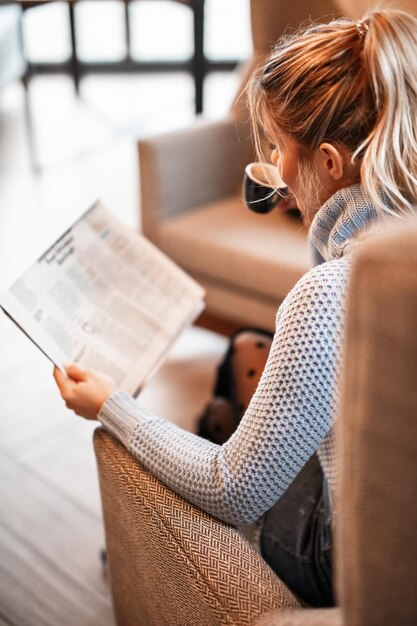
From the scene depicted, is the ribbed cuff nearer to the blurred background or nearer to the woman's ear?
the woman's ear

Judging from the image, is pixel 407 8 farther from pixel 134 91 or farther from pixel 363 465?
pixel 134 91

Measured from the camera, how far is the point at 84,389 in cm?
97

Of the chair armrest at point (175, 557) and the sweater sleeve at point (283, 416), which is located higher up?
the sweater sleeve at point (283, 416)

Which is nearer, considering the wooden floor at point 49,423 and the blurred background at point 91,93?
the wooden floor at point 49,423

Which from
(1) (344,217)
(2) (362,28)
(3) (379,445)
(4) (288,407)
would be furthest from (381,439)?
(2) (362,28)

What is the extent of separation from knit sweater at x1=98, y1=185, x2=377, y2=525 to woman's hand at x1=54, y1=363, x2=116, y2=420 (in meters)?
0.12

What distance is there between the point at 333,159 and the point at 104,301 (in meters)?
0.49

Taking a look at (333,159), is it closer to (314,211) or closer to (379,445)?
(314,211)

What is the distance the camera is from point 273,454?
0.75 meters

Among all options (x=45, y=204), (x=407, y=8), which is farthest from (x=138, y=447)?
(x=45, y=204)

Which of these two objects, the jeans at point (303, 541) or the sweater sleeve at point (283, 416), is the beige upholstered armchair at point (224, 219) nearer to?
the jeans at point (303, 541)

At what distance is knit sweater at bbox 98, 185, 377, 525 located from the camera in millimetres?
722

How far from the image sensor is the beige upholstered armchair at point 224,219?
6.27ft

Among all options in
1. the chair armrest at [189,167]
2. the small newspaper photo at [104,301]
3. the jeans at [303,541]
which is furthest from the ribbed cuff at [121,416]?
the chair armrest at [189,167]
